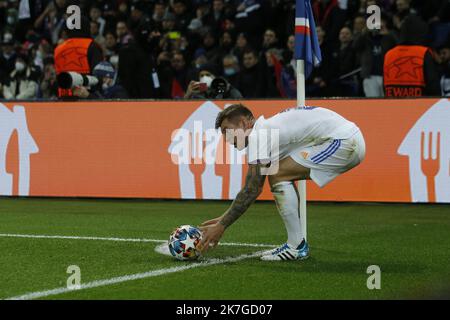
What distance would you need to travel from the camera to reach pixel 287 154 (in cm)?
866

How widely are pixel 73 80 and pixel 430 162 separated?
572cm

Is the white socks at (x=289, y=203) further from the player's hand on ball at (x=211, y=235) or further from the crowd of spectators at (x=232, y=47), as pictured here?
the crowd of spectators at (x=232, y=47)

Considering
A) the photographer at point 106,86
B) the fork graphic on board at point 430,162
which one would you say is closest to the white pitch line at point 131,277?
the fork graphic on board at point 430,162

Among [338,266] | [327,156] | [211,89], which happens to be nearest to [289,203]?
[327,156]

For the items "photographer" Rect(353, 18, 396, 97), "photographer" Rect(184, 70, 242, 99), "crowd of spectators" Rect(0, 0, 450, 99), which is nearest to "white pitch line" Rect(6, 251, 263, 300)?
"photographer" Rect(184, 70, 242, 99)

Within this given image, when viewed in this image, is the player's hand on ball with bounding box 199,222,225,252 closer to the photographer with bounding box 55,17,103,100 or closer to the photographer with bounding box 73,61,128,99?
the photographer with bounding box 73,61,128,99

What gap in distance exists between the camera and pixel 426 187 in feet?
43.9

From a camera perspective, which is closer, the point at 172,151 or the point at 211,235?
the point at 211,235

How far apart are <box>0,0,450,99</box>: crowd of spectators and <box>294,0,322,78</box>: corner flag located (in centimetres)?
552

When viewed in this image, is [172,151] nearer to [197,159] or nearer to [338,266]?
[197,159]

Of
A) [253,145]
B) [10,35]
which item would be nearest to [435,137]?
[253,145]

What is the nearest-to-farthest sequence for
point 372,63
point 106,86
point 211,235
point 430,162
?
point 211,235, point 430,162, point 372,63, point 106,86

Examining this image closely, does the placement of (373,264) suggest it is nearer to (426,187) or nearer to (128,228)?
(128,228)

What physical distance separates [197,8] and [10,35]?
5336 millimetres
